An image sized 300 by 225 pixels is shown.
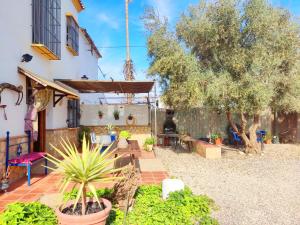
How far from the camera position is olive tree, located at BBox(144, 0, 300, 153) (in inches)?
392

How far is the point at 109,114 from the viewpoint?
15.5 m

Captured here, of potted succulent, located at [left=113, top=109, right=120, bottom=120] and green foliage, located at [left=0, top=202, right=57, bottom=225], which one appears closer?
green foliage, located at [left=0, top=202, right=57, bottom=225]

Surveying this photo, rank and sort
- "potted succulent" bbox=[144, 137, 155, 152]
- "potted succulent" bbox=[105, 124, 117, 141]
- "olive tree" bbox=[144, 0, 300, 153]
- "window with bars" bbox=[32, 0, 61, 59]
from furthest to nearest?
"potted succulent" bbox=[144, 137, 155, 152] → "potted succulent" bbox=[105, 124, 117, 141] → "olive tree" bbox=[144, 0, 300, 153] → "window with bars" bbox=[32, 0, 61, 59]

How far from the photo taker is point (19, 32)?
7.85 meters

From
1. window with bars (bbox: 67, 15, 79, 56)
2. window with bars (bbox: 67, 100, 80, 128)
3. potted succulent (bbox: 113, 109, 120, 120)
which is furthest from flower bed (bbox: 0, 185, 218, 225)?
potted succulent (bbox: 113, 109, 120, 120)

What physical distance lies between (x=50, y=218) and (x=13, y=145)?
3.50 metres

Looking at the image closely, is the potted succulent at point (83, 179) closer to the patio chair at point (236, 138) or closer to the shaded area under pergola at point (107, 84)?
the shaded area under pergola at point (107, 84)

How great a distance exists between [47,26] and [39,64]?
156cm

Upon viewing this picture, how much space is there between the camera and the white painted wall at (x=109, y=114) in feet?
50.2

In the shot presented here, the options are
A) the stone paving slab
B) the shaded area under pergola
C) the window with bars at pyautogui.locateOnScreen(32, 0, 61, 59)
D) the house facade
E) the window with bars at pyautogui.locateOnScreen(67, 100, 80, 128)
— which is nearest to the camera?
the house facade

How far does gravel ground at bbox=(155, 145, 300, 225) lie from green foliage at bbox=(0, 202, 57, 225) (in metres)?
2.95

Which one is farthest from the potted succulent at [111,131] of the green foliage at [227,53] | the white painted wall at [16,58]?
the green foliage at [227,53]

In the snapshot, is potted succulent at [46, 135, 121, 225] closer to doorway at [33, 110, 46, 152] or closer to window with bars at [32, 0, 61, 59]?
window with bars at [32, 0, 61, 59]

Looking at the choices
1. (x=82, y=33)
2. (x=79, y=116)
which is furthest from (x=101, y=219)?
(x=82, y=33)
